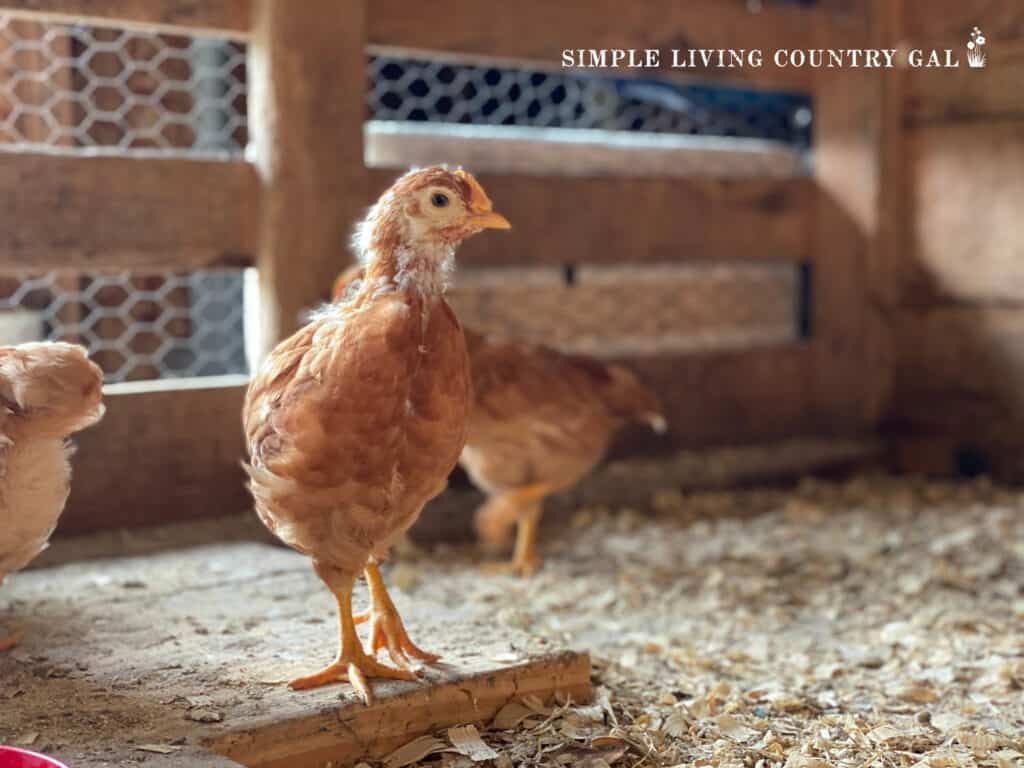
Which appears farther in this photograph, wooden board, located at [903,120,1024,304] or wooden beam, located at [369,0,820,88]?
wooden board, located at [903,120,1024,304]

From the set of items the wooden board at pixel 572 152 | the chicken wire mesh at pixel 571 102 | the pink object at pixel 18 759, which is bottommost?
the pink object at pixel 18 759

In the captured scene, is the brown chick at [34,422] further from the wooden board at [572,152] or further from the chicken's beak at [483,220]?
the wooden board at [572,152]

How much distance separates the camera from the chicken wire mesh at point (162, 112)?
302 cm

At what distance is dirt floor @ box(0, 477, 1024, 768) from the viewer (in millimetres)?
1841

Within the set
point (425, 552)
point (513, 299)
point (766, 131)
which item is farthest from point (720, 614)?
point (766, 131)

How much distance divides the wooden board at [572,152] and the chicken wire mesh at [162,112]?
0.14m

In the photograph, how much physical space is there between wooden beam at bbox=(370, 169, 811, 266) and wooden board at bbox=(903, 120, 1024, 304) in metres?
0.37

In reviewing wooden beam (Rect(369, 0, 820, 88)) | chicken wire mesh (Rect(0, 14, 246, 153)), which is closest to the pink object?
chicken wire mesh (Rect(0, 14, 246, 153))

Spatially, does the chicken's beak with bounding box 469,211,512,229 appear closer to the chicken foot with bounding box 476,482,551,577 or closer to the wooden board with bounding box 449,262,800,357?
the chicken foot with bounding box 476,482,551,577

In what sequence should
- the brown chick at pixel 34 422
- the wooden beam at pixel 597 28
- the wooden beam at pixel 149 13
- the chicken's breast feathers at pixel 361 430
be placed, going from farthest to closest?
the wooden beam at pixel 597 28 < the wooden beam at pixel 149 13 < the brown chick at pixel 34 422 < the chicken's breast feathers at pixel 361 430

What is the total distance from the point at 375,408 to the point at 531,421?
1222mm

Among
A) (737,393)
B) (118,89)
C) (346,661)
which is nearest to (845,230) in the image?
(737,393)

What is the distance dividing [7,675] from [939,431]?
3.26m

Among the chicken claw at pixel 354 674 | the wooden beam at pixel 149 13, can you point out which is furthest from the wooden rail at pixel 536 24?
the chicken claw at pixel 354 674
